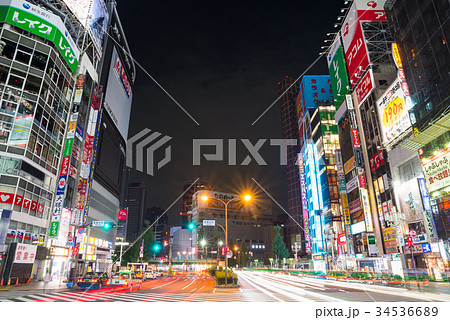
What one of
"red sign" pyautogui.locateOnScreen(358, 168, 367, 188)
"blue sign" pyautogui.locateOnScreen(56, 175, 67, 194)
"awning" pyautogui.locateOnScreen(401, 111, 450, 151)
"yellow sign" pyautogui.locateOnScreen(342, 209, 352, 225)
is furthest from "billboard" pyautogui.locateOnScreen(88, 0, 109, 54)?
"yellow sign" pyautogui.locateOnScreen(342, 209, 352, 225)

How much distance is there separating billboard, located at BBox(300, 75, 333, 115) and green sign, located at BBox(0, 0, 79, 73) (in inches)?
2599

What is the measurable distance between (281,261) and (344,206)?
45421 mm

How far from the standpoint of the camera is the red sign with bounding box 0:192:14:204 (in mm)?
29136

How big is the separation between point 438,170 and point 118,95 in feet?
230

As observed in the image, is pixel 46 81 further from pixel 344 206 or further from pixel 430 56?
pixel 344 206

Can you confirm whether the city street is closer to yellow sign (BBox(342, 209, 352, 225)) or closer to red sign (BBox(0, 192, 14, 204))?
red sign (BBox(0, 192, 14, 204))

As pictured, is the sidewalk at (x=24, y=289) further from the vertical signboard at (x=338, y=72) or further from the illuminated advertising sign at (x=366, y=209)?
the vertical signboard at (x=338, y=72)

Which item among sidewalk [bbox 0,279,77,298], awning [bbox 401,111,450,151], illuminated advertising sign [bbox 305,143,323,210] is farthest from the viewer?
illuminated advertising sign [bbox 305,143,323,210]

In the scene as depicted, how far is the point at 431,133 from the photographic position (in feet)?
92.2

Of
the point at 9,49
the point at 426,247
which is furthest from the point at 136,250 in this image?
the point at 426,247

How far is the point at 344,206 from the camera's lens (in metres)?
57.4

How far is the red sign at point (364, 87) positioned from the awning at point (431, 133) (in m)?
18.7

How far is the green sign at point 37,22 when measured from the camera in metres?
34.3

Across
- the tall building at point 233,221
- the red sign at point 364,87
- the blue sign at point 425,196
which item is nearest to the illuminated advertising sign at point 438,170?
the blue sign at point 425,196
